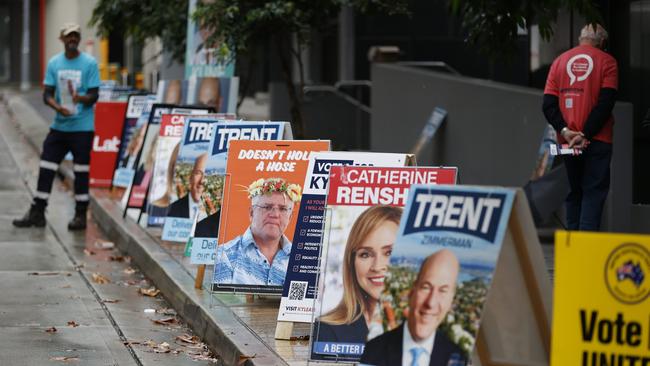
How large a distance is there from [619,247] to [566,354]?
50 cm

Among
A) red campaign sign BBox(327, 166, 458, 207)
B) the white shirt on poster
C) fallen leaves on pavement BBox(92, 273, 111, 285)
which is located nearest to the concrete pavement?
fallen leaves on pavement BBox(92, 273, 111, 285)

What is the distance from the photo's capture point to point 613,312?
545 centimetres

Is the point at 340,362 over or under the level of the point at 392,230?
under

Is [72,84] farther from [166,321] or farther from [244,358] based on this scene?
[244,358]

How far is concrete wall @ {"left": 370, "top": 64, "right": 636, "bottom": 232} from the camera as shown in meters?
12.8

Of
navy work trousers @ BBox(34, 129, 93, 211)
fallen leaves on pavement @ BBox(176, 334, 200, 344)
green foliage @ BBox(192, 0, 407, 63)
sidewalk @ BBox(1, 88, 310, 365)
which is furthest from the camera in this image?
green foliage @ BBox(192, 0, 407, 63)

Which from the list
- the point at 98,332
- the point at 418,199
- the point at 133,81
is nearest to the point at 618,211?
the point at 98,332

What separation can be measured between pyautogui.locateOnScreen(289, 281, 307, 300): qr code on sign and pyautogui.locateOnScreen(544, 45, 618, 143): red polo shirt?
288cm

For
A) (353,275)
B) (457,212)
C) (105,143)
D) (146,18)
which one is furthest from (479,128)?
(457,212)

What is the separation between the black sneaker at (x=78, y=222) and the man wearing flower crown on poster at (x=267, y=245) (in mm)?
5912

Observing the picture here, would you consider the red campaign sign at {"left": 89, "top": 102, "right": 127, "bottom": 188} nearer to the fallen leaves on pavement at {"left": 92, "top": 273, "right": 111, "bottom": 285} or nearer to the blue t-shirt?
the blue t-shirt

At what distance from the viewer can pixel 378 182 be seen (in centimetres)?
743

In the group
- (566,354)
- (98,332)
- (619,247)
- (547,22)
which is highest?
(547,22)

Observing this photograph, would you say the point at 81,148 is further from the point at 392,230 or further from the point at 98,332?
the point at 392,230
